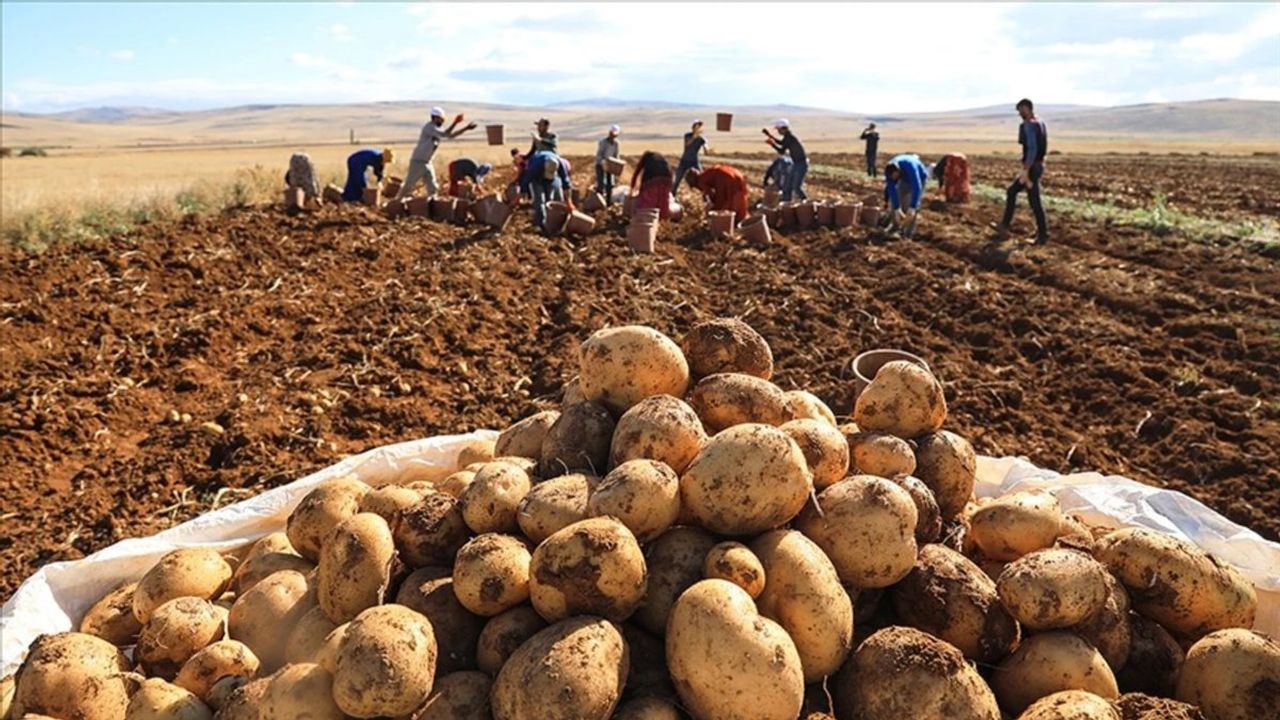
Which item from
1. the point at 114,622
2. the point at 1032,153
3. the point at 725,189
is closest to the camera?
the point at 114,622

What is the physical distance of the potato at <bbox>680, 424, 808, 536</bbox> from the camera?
293 centimetres

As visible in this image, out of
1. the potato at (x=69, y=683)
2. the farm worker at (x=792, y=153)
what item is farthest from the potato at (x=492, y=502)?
the farm worker at (x=792, y=153)

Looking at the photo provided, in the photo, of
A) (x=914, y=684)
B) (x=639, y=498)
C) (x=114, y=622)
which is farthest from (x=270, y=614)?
(x=914, y=684)

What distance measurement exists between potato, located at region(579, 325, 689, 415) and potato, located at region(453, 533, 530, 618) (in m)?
1.02

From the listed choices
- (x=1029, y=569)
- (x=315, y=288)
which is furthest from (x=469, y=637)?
(x=315, y=288)

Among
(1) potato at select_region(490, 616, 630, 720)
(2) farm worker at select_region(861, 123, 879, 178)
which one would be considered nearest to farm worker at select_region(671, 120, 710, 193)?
(2) farm worker at select_region(861, 123, 879, 178)

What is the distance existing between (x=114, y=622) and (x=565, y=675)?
7.49ft

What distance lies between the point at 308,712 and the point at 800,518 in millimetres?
1809

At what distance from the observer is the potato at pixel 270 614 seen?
3.15 meters

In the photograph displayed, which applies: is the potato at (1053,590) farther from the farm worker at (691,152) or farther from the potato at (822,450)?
the farm worker at (691,152)

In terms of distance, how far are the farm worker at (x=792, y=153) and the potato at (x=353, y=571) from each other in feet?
47.0

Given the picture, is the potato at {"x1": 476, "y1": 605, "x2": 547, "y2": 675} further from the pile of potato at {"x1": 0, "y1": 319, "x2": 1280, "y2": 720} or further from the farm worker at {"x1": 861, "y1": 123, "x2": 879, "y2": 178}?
the farm worker at {"x1": 861, "y1": 123, "x2": 879, "y2": 178}

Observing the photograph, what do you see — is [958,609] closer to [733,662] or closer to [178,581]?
[733,662]

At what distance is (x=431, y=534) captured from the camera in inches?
126
